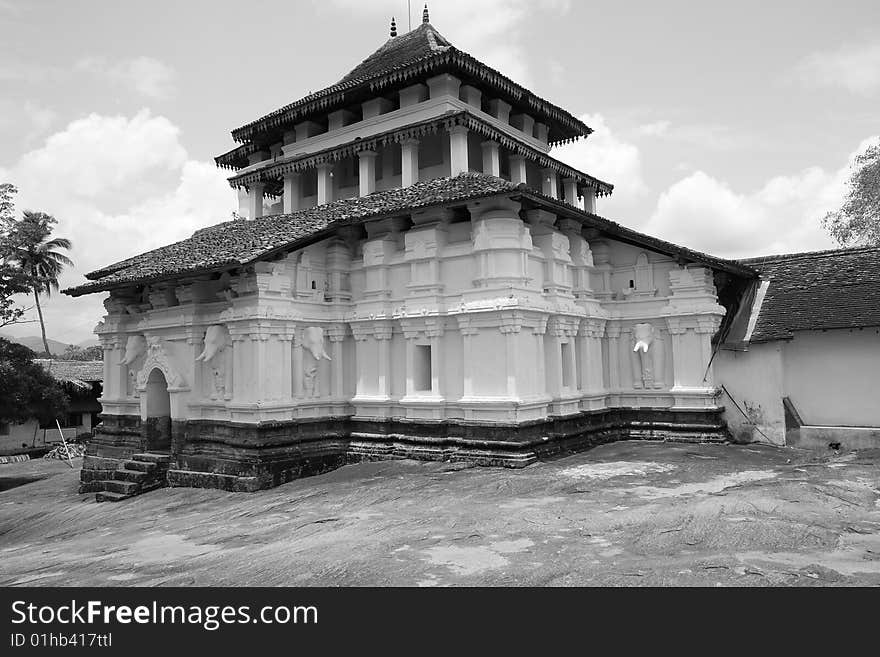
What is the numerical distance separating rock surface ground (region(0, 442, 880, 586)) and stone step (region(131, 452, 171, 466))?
1.02 meters

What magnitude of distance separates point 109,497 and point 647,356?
42.9 feet

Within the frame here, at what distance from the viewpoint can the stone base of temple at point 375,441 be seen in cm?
1380

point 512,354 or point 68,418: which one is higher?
point 512,354

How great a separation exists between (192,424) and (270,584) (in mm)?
8870

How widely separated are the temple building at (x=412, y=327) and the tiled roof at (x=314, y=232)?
0.24ft

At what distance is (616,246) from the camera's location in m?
17.5

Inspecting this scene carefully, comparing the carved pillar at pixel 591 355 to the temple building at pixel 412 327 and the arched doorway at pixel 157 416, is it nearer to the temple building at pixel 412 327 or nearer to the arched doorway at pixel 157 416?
the temple building at pixel 412 327

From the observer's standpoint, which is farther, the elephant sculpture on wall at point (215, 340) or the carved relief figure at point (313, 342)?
the carved relief figure at point (313, 342)

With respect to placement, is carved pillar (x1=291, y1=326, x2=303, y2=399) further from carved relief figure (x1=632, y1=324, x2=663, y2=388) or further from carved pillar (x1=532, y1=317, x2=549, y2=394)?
carved relief figure (x1=632, y1=324, x2=663, y2=388)

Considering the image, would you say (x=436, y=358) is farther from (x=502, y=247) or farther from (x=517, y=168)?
(x=517, y=168)

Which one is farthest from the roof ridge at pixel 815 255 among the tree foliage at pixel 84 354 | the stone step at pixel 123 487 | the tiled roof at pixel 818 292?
the tree foliage at pixel 84 354

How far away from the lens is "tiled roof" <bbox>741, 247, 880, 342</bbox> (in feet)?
51.6

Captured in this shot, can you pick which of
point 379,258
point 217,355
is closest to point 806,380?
point 379,258

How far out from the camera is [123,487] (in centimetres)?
1523
